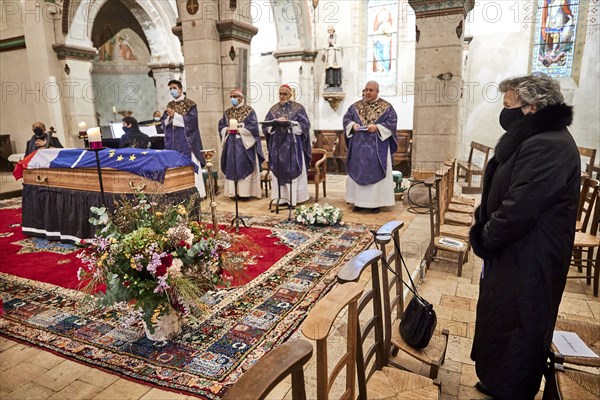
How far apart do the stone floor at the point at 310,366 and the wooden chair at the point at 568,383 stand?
0.55m

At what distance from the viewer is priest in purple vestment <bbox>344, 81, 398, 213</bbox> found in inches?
235

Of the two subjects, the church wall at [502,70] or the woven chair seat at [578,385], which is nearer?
the woven chair seat at [578,385]

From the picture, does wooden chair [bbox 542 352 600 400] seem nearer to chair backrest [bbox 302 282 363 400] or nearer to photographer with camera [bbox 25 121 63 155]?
chair backrest [bbox 302 282 363 400]

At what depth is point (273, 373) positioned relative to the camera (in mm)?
854

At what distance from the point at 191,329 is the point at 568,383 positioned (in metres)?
2.28

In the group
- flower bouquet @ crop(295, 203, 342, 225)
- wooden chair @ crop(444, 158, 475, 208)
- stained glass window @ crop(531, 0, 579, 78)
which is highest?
stained glass window @ crop(531, 0, 579, 78)

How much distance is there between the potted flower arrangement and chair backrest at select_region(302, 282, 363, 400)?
142 cm

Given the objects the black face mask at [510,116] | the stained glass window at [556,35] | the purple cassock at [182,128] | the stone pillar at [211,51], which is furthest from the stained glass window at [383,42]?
the black face mask at [510,116]

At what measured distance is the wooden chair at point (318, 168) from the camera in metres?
6.82

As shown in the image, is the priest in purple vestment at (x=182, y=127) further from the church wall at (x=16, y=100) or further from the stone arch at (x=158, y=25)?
the stone arch at (x=158, y=25)

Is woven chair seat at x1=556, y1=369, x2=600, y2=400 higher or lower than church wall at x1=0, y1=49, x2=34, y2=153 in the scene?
lower

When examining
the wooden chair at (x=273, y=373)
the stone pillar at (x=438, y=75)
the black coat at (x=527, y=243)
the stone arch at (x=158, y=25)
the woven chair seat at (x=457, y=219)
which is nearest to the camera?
the wooden chair at (x=273, y=373)

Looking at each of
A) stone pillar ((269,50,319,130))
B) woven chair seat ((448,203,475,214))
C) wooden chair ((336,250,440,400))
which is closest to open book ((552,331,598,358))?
wooden chair ((336,250,440,400))

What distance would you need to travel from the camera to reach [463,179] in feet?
32.2
